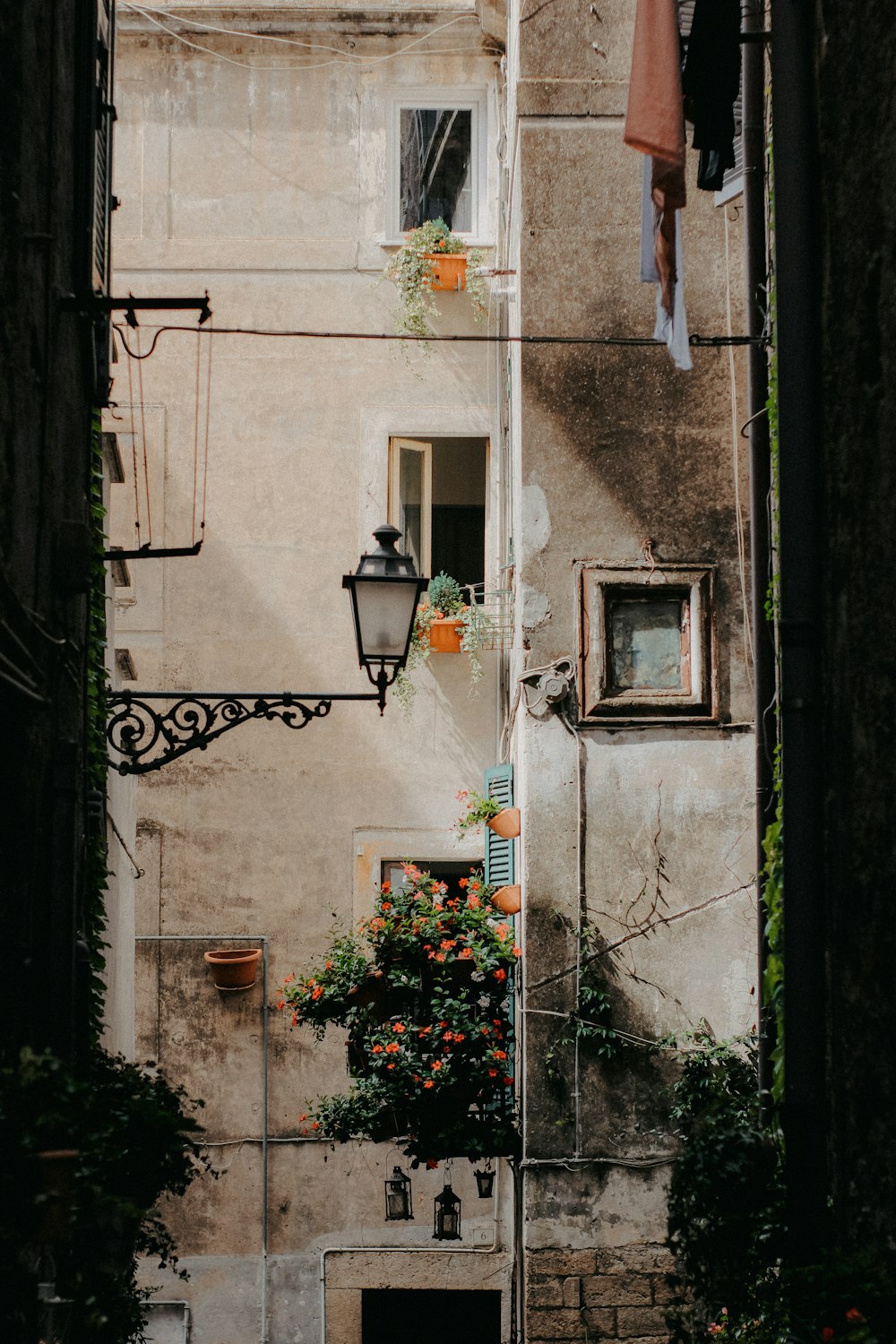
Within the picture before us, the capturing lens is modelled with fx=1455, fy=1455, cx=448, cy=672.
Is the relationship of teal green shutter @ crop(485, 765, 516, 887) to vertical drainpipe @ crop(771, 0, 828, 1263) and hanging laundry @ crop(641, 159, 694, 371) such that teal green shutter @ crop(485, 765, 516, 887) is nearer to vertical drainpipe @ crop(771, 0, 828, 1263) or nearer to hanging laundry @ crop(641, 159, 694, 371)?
hanging laundry @ crop(641, 159, 694, 371)

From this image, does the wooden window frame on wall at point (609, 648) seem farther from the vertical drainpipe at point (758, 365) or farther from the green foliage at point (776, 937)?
the green foliage at point (776, 937)

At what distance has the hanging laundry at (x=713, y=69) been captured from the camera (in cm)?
638

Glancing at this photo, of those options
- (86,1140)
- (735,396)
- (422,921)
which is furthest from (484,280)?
(86,1140)

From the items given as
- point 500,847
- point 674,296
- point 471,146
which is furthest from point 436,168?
point 674,296

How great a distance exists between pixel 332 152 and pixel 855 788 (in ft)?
36.3

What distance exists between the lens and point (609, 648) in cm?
1006

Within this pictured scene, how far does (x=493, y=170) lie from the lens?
555 inches

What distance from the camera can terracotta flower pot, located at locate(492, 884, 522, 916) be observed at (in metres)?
10.0

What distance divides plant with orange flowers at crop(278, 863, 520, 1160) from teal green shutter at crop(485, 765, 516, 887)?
0.65 meters

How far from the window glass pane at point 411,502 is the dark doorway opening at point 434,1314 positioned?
21.4ft

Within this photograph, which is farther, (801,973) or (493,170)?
(493,170)

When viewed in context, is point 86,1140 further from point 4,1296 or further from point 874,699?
point 874,699

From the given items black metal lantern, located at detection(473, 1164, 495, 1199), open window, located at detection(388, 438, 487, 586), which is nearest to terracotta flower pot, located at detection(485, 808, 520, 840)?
black metal lantern, located at detection(473, 1164, 495, 1199)

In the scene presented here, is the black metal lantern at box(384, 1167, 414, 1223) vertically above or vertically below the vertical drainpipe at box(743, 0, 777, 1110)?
below
